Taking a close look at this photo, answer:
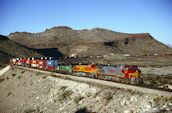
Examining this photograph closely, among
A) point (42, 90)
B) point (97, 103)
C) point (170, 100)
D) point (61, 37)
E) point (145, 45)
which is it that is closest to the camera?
point (170, 100)

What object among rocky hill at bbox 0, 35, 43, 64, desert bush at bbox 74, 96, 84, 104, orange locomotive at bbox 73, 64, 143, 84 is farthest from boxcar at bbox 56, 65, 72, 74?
rocky hill at bbox 0, 35, 43, 64

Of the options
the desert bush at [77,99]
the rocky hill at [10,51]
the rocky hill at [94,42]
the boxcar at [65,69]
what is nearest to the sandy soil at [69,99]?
the desert bush at [77,99]

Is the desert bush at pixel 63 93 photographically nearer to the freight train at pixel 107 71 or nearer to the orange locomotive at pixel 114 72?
the freight train at pixel 107 71

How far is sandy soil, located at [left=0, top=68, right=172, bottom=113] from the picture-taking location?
15.4 m

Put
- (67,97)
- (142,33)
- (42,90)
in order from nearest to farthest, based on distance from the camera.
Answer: (67,97) → (42,90) → (142,33)

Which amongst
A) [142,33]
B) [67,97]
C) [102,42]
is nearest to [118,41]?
[102,42]

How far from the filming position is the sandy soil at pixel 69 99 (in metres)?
15.4

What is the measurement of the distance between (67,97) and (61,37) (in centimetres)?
13866

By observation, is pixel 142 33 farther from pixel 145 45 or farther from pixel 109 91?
Answer: pixel 109 91

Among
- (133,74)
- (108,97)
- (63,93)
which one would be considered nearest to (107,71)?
(133,74)

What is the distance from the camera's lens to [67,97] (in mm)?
24328

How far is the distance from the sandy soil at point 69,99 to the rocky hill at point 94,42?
7616 cm

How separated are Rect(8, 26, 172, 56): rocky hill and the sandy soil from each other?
7616 centimetres

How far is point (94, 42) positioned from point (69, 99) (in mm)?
102243
